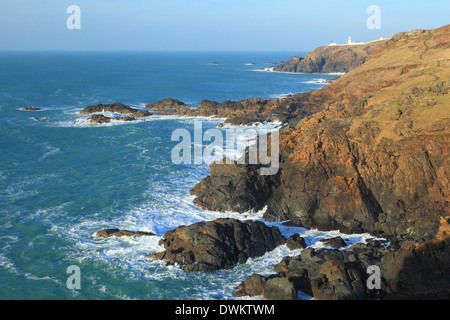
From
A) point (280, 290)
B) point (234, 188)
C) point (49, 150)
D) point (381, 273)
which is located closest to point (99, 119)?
point (49, 150)

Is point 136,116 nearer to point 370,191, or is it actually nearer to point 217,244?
point 370,191

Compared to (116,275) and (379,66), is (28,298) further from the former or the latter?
(379,66)

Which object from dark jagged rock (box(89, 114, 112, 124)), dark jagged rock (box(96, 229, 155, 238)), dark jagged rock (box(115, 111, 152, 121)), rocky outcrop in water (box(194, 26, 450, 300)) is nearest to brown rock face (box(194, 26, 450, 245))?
rocky outcrop in water (box(194, 26, 450, 300))

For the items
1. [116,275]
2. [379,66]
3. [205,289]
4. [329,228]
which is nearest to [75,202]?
[116,275]

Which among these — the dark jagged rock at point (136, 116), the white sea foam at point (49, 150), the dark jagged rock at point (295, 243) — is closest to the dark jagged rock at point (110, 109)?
the dark jagged rock at point (136, 116)

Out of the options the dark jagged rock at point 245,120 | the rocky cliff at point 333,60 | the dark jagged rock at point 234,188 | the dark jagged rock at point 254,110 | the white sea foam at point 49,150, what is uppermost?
the rocky cliff at point 333,60

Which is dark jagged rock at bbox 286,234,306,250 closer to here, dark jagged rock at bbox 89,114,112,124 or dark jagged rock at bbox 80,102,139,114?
dark jagged rock at bbox 89,114,112,124

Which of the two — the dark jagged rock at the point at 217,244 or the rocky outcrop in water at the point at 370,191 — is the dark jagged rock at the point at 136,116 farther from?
the dark jagged rock at the point at 217,244
